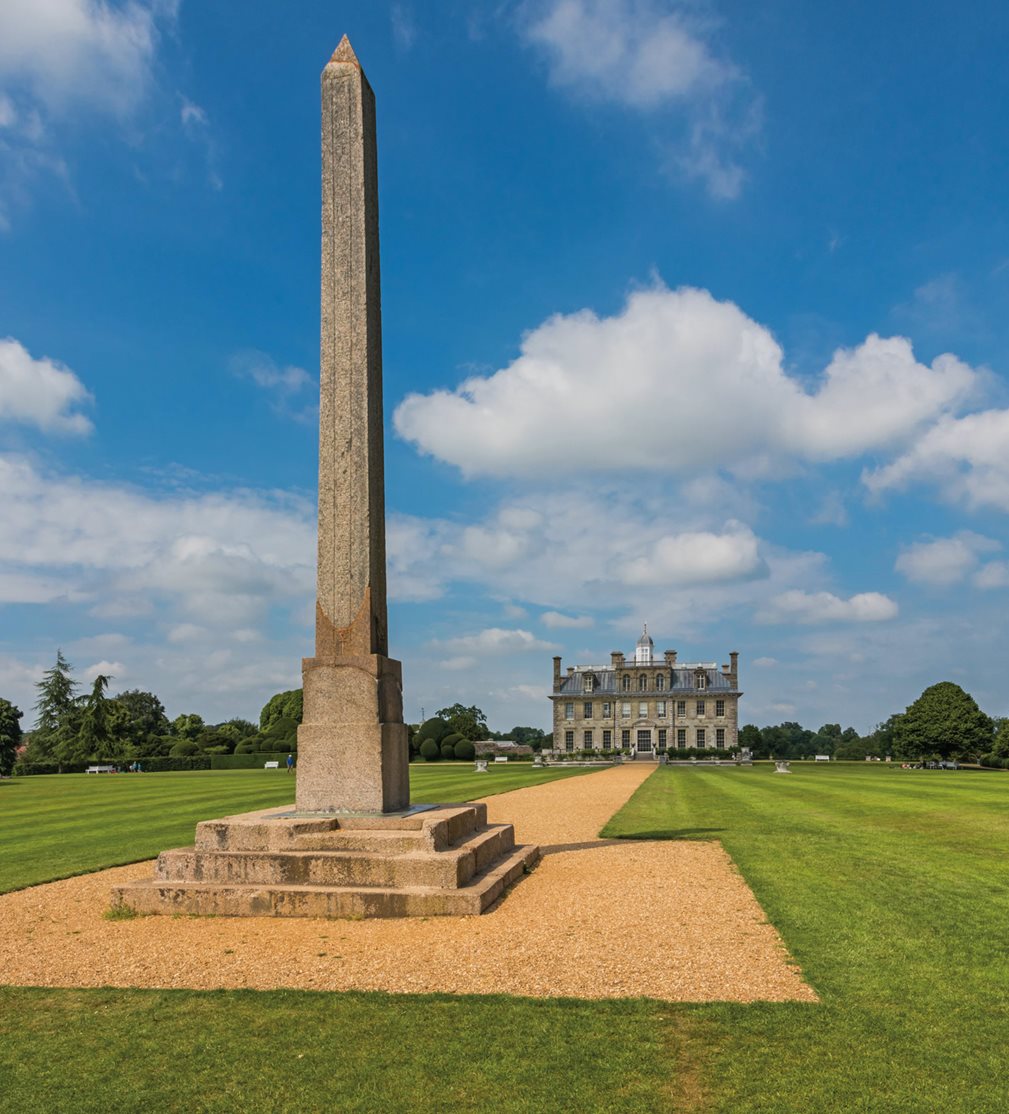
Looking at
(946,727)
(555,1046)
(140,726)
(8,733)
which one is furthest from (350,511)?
(140,726)

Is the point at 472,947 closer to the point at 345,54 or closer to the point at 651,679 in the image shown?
the point at 345,54

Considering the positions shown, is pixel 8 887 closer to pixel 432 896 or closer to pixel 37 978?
pixel 37 978

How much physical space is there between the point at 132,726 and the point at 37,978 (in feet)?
240

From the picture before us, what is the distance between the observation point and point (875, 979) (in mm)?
6164

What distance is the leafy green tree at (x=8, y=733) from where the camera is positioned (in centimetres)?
4812

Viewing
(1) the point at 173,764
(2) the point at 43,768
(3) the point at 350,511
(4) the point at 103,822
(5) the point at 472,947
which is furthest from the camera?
(2) the point at 43,768

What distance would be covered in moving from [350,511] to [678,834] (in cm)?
830

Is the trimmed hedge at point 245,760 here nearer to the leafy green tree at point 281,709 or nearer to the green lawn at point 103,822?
the leafy green tree at point 281,709

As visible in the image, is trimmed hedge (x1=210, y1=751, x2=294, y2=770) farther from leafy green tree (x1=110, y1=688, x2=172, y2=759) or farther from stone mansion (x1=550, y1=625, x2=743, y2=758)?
stone mansion (x1=550, y1=625, x2=743, y2=758)

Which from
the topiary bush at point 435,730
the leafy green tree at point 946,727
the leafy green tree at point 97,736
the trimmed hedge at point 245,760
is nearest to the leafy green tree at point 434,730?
the topiary bush at point 435,730

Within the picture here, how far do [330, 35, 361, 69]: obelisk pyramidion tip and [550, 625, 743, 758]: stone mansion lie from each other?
79.0 meters

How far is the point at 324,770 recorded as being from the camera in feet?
33.1

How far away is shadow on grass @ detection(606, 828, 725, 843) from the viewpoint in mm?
14383

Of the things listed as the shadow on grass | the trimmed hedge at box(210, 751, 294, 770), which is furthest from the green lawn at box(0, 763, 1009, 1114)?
the trimmed hedge at box(210, 751, 294, 770)
